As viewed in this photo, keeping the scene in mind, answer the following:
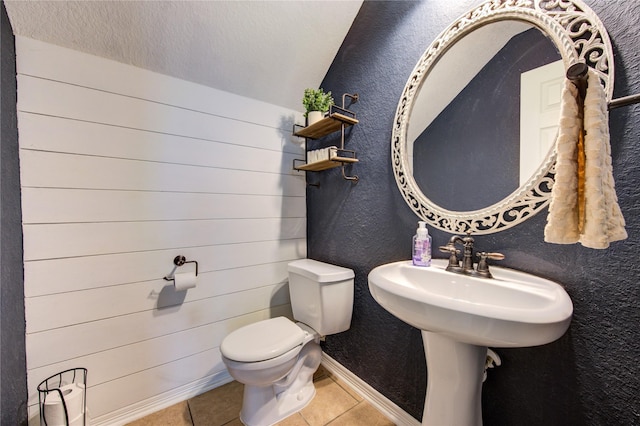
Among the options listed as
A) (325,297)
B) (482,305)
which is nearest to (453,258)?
(482,305)

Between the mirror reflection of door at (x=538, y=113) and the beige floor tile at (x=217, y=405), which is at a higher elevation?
the mirror reflection of door at (x=538, y=113)

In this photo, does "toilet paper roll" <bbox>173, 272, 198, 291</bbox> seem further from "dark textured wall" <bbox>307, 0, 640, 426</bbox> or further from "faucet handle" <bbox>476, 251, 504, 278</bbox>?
"faucet handle" <bbox>476, 251, 504, 278</bbox>

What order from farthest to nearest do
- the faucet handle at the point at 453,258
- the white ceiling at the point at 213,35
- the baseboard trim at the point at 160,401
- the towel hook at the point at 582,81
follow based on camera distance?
the baseboard trim at the point at 160,401
the white ceiling at the point at 213,35
the faucet handle at the point at 453,258
the towel hook at the point at 582,81

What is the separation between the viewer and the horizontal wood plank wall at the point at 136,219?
3.53ft

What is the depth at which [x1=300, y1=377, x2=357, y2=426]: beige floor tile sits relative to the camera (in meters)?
1.29

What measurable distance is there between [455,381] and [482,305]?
1.34 ft

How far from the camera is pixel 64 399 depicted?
0.99 m

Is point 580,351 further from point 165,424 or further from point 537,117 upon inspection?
point 165,424

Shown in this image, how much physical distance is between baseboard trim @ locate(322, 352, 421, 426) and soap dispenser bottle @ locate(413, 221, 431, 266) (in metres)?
0.80

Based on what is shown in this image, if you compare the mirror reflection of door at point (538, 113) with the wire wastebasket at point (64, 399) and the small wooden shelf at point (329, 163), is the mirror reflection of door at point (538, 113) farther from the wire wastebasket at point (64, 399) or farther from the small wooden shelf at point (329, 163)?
the wire wastebasket at point (64, 399)

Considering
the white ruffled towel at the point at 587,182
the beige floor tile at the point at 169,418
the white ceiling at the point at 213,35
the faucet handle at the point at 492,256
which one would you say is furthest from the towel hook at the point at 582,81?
the beige floor tile at the point at 169,418

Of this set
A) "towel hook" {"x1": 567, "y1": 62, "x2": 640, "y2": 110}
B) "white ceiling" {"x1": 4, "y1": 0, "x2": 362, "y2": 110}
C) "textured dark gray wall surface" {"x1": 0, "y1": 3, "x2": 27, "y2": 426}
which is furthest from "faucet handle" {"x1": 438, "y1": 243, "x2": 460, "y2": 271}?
"textured dark gray wall surface" {"x1": 0, "y1": 3, "x2": 27, "y2": 426}

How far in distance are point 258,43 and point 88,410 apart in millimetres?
2081

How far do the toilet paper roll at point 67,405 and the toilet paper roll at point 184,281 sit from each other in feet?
1.74
